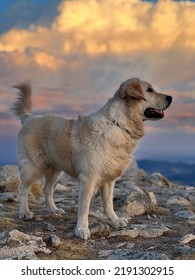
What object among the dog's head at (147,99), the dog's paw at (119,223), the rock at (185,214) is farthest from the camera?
the rock at (185,214)

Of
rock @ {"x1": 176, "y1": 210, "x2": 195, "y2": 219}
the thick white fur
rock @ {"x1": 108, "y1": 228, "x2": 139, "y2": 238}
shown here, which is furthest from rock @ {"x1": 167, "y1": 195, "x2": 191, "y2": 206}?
rock @ {"x1": 108, "y1": 228, "x2": 139, "y2": 238}

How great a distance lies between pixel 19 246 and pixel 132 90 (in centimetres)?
375

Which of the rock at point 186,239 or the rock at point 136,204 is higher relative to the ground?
the rock at point 136,204

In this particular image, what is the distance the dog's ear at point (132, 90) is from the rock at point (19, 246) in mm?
3321

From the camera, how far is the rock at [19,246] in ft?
29.3

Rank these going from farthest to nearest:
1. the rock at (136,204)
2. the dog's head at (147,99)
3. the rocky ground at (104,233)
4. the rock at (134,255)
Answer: the rock at (136,204) < the dog's head at (147,99) < the rocky ground at (104,233) < the rock at (134,255)

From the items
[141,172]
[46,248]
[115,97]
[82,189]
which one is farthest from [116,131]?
[141,172]

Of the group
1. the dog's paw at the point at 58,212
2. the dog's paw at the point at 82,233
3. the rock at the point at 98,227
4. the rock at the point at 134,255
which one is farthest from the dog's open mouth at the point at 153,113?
the dog's paw at the point at 58,212

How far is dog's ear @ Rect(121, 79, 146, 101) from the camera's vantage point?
10.4 meters

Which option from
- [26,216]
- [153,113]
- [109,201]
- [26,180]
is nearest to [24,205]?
[26,216]

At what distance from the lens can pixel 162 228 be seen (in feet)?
37.8

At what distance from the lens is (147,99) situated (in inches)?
421

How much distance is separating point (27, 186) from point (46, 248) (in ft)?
11.2

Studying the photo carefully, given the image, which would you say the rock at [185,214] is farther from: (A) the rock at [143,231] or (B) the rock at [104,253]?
(B) the rock at [104,253]
